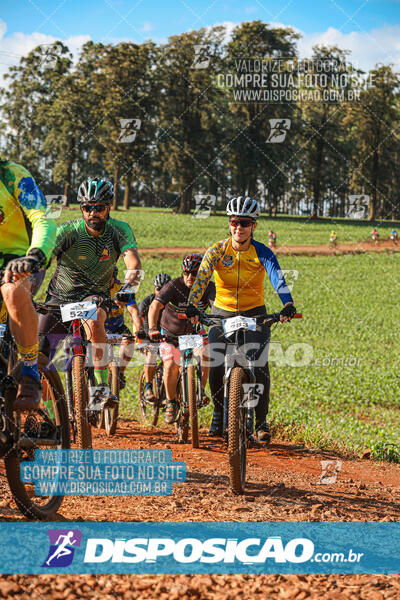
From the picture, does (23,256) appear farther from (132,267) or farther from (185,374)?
(185,374)

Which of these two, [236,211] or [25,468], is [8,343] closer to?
[25,468]

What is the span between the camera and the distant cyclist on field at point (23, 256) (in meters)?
3.84

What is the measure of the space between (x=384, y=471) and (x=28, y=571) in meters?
5.07

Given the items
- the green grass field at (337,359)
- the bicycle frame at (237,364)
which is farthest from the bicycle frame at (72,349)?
the green grass field at (337,359)

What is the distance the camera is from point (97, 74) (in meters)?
58.0

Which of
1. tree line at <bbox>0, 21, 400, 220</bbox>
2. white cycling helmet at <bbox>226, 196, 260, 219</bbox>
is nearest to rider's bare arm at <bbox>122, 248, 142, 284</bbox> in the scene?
white cycling helmet at <bbox>226, 196, 260, 219</bbox>

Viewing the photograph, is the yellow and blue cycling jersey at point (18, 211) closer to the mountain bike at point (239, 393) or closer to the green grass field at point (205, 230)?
the mountain bike at point (239, 393)

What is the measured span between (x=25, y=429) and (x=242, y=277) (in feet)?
10.5

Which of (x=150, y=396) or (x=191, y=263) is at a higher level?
(x=191, y=263)

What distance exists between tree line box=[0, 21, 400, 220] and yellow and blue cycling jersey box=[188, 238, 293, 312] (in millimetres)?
46913

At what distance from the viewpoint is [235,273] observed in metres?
6.83

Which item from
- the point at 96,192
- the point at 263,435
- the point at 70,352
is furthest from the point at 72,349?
the point at 263,435

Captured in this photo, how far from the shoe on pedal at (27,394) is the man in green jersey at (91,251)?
2002 millimetres

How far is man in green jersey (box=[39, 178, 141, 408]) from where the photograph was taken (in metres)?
6.15
